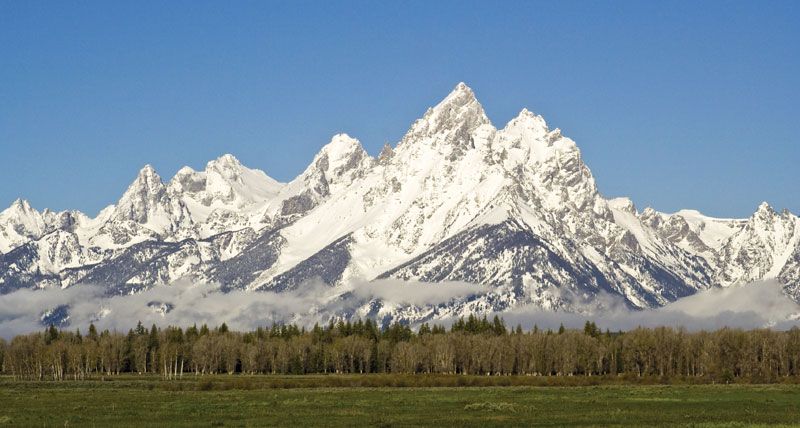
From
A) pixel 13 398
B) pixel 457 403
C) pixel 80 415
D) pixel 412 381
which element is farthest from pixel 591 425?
pixel 412 381

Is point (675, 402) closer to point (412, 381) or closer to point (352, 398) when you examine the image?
point (352, 398)

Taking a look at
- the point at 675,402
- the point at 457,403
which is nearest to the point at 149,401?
the point at 457,403

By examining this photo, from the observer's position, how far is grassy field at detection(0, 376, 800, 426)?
106062 millimetres

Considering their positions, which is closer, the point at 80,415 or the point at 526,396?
the point at 80,415

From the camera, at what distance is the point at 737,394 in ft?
489

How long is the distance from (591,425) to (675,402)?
33.8 m

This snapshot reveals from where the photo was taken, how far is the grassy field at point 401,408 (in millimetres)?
106062

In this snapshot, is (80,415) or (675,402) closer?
(80,415)

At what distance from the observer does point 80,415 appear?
113938 millimetres

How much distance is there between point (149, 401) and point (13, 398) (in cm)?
1847

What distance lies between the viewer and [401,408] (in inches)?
4793

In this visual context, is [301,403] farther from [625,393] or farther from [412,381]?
[412,381]

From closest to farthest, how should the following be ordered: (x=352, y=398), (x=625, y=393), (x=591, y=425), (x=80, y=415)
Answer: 1. (x=591, y=425)
2. (x=80, y=415)
3. (x=352, y=398)
4. (x=625, y=393)

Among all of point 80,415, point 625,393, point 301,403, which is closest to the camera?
point 80,415
